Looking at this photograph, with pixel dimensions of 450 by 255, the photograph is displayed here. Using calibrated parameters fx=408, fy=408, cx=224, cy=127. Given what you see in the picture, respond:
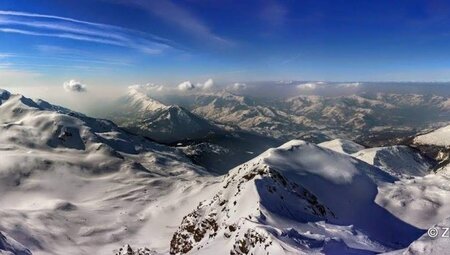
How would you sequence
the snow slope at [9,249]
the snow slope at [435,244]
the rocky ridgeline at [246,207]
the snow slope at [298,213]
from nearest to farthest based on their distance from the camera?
the snow slope at [435,244], the snow slope at [9,249], the snow slope at [298,213], the rocky ridgeline at [246,207]

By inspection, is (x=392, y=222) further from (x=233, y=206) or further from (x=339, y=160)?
(x=233, y=206)

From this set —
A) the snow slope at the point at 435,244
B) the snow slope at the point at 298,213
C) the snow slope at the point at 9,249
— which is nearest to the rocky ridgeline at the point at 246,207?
the snow slope at the point at 298,213

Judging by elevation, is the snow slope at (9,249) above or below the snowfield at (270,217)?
above

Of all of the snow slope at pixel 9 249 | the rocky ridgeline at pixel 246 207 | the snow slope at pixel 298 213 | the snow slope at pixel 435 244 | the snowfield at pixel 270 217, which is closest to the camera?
the snow slope at pixel 435 244

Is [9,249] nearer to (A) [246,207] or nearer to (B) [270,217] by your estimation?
(B) [270,217]

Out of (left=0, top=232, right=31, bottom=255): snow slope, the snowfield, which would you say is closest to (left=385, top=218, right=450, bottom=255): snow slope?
the snowfield

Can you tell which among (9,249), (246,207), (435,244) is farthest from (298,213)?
(435,244)

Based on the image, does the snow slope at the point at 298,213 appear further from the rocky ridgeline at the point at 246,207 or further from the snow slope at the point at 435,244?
the snow slope at the point at 435,244

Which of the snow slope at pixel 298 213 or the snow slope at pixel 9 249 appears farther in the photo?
the snow slope at pixel 298 213

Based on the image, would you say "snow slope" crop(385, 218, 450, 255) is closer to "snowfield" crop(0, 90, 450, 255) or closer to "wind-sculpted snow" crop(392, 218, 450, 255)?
"wind-sculpted snow" crop(392, 218, 450, 255)
